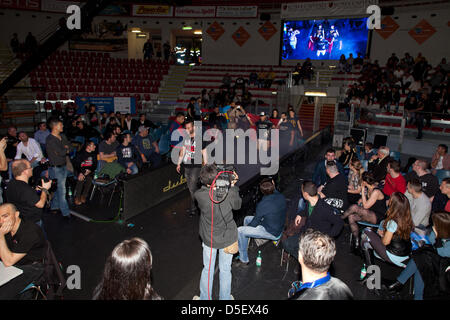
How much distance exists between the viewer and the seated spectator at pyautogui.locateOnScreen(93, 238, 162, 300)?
187cm

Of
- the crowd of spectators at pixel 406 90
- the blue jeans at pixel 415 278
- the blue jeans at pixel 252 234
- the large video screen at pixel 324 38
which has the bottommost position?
the blue jeans at pixel 415 278

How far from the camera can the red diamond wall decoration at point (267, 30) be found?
21391 millimetres

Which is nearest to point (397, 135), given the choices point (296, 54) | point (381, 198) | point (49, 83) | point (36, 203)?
point (381, 198)

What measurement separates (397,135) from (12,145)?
40.6ft

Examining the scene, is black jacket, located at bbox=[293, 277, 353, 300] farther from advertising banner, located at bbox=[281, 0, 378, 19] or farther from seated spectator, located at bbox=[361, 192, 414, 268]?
advertising banner, located at bbox=[281, 0, 378, 19]

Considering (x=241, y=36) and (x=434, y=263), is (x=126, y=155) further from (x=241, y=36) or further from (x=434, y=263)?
(x=241, y=36)

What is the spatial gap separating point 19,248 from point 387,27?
827 inches

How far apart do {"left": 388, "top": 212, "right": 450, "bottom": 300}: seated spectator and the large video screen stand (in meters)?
17.9

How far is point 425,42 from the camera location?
17625 millimetres

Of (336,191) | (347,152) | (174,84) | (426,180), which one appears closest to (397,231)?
(336,191)

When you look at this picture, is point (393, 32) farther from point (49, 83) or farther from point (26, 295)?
point (26, 295)

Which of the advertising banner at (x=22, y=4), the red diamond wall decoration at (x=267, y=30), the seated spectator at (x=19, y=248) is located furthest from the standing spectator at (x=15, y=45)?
the seated spectator at (x=19, y=248)

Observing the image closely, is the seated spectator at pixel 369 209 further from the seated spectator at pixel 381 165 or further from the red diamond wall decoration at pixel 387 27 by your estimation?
the red diamond wall decoration at pixel 387 27

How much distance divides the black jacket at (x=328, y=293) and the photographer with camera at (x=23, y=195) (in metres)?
3.28
